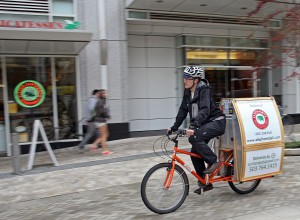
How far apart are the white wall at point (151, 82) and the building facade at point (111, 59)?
37 millimetres

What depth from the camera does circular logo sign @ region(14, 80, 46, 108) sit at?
9.83 m

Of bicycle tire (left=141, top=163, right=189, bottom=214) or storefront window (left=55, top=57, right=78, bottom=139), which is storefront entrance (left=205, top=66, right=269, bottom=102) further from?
bicycle tire (left=141, top=163, right=189, bottom=214)

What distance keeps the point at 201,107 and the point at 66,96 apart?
21.8 feet

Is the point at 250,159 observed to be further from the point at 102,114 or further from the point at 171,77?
the point at 171,77

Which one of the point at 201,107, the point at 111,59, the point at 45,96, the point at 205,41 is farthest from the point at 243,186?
the point at 205,41

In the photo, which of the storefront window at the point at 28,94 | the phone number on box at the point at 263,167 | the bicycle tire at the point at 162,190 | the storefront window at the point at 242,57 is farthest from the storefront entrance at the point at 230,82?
the bicycle tire at the point at 162,190

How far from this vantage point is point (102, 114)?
8.87m

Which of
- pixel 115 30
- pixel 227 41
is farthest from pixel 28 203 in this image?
pixel 227 41

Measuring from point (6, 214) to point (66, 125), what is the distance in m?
5.66

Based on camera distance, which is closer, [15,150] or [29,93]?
[15,150]

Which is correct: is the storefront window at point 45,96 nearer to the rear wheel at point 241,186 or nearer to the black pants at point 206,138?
the rear wheel at point 241,186

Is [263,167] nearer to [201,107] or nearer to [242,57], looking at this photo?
[201,107]

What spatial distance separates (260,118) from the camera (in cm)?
509

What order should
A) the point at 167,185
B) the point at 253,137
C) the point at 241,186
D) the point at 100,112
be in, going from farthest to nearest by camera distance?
the point at 100,112
the point at 241,186
the point at 253,137
the point at 167,185
